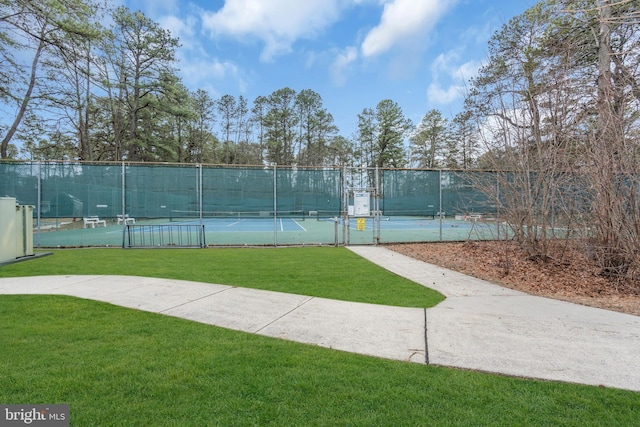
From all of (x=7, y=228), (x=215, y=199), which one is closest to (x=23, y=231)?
(x=7, y=228)

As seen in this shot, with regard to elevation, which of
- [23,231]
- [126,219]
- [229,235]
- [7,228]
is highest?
[126,219]

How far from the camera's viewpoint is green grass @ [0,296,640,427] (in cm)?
203

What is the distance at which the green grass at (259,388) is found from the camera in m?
2.03

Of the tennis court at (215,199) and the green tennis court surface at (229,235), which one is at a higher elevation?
the tennis court at (215,199)

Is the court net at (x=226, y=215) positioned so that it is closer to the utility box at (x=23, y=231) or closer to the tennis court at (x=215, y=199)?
the tennis court at (x=215, y=199)

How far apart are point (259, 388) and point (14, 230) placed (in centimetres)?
836

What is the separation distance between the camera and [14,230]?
7488 millimetres

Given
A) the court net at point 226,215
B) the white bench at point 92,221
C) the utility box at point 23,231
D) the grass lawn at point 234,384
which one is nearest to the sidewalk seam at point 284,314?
the grass lawn at point 234,384

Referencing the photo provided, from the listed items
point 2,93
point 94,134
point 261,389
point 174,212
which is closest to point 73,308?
point 261,389

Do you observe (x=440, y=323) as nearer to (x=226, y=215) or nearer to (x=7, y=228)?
(x=226, y=215)

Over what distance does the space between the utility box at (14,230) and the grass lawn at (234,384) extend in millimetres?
4657

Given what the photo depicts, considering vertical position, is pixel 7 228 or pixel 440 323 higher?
pixel 7 228

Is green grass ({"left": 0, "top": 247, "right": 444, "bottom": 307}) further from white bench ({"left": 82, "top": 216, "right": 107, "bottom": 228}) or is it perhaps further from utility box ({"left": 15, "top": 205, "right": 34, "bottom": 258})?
white bench ({"left": 82, "top": 216, "right": 107, "bottom": 228})

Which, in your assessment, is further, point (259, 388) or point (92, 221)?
point (92, 221)
